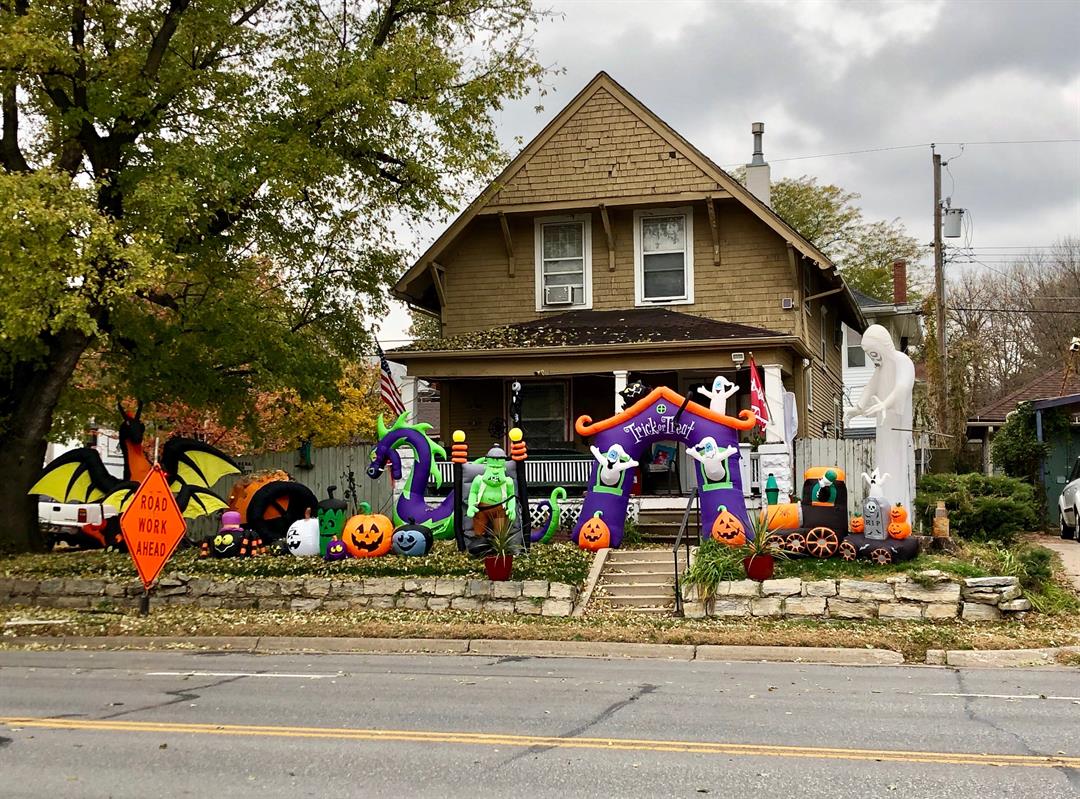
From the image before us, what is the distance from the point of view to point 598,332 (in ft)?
68.9

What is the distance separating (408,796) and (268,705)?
10.4 feet

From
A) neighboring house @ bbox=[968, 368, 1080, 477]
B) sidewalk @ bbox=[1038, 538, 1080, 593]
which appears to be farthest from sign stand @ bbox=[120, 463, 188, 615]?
neighboring house @ bbox=[968, 368, 1080, 477]

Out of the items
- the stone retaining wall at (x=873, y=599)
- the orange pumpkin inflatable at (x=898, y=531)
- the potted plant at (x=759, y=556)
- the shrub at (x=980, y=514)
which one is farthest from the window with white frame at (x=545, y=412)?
the orange pumpkin inflatable at (x=898, y=531)

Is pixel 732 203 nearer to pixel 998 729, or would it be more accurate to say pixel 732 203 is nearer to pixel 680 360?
pixel 680 360

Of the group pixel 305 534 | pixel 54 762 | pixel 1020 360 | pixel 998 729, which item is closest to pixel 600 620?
pixel 305 534

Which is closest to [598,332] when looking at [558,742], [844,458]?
[844,458]

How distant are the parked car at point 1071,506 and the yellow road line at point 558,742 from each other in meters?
16.7

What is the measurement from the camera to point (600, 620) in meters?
13.6

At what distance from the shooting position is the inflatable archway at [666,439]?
15.8m

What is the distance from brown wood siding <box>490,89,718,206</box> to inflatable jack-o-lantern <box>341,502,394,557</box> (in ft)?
29.3

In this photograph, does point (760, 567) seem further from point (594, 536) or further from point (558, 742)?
point (558, 742)

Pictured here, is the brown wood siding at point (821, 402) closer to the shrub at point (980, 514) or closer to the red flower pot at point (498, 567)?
the shrub at point (980, 514)

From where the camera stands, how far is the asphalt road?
629 centimetres

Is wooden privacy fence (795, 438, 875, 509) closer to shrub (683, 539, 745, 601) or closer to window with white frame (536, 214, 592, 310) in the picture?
shrub (683, 539, 745, 601)
